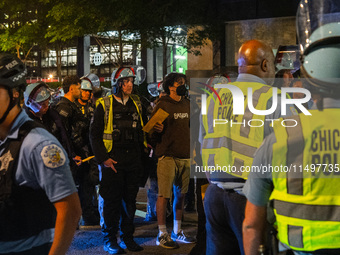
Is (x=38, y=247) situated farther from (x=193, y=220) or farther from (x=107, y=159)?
(x=193, y=220)

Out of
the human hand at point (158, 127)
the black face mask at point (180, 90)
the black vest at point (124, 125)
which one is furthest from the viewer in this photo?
the black face mask at point (180, 90)

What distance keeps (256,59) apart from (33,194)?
2.28 m

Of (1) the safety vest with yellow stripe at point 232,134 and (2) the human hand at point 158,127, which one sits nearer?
(1) the safety vest with yellow stripe at point 232,134

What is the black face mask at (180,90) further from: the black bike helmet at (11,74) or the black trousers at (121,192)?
the black bike helmet at (11,74)

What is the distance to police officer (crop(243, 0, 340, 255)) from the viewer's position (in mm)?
2221

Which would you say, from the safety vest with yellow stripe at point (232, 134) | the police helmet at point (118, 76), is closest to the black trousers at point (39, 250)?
the safety vest with yellow stripe at point (232, 134)

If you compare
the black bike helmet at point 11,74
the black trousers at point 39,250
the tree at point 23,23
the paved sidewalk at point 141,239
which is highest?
the tree at point 23,23

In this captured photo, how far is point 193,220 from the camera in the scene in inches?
354

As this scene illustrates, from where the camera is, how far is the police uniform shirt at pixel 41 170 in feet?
8.23

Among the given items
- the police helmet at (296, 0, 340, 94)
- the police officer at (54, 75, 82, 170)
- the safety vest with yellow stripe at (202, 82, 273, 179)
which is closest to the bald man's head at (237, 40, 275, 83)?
the safety vest with yellow stripe at (202, 82, 273, 179)

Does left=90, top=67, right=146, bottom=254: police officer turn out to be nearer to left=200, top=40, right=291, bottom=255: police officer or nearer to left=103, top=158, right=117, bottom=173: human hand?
left=103, top=158, right=117, bottom=173: human hand

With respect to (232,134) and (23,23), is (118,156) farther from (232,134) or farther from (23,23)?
(23,23)

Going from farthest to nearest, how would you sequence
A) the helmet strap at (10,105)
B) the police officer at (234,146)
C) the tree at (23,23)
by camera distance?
the tree at (23,23), the police officer at (234,146), the helmet strap at (10,105)

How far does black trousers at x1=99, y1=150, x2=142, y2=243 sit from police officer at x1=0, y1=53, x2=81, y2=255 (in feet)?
14.4
